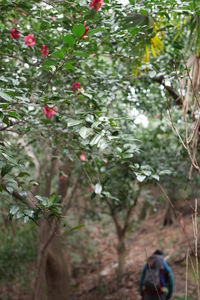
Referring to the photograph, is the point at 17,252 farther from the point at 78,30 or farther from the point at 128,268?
the point at 78,30

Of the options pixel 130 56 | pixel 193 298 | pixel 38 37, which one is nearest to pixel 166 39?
pixel 130 56

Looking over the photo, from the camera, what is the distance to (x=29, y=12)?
258cm

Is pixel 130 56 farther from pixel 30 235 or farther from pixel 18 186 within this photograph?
pixel 30 235

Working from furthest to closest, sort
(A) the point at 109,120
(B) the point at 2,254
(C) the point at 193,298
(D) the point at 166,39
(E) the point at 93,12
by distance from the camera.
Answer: (B) the point at 2,254 < (C) the point at 193,298 < (D) the point at 166,39 < (E) the point at 93,12 < (A) the point at 109,120

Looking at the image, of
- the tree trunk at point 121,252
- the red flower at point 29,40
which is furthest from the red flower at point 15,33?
the tree trunk at point 121,252

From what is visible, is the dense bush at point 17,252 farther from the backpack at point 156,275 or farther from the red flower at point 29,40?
the red flower at point 29,40

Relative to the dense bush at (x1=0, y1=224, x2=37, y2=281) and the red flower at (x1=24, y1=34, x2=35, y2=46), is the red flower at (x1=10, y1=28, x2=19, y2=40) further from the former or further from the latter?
the dense bush at (x1=0, y1=224, x2=37, y2=281)

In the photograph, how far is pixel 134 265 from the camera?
764 centimetres

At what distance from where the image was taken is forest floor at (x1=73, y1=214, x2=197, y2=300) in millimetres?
6480

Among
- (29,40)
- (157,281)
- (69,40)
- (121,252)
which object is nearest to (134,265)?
(121,252)

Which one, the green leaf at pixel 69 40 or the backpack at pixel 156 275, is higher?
the green leaf at pixel 69 40

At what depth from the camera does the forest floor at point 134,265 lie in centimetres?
648

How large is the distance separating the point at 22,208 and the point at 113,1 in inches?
60.5

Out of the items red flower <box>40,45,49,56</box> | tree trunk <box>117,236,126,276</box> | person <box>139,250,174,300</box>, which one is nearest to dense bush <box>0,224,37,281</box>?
tree trunk <box>117,236,126,276</box>
